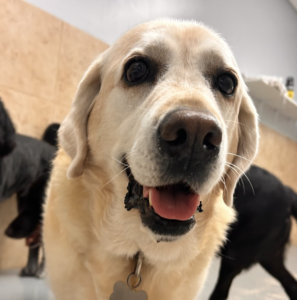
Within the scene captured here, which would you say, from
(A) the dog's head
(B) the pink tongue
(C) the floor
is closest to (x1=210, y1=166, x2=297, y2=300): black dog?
(C) the floor

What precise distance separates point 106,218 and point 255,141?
2.34ft

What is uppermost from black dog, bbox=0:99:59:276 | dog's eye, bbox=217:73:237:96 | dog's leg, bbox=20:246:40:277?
dog's eye, bbox=217:73:237:96

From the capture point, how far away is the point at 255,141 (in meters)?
1.32

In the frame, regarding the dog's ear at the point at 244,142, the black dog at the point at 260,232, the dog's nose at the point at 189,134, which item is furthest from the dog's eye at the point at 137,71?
the black dog at the point at 260,232

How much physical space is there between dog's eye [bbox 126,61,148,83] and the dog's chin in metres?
0.40

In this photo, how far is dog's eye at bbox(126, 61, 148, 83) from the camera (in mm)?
1084

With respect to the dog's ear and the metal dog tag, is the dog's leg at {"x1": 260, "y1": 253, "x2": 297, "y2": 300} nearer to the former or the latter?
the dog's ear

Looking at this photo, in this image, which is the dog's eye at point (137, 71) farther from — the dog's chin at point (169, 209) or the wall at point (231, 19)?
the wall at point (231, 19)

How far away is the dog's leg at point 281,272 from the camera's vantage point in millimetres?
1962

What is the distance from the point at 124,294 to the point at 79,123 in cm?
66

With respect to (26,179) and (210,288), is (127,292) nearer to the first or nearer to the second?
(26,179)

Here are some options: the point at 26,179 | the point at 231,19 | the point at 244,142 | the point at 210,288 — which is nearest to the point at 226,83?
the point at 244,142

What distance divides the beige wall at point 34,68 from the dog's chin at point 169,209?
1.50 metres

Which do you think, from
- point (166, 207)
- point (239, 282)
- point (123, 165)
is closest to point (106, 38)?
point (123, 165)
